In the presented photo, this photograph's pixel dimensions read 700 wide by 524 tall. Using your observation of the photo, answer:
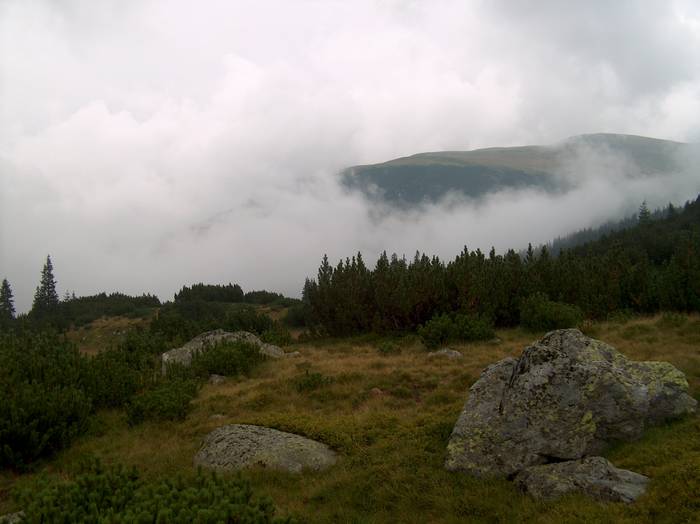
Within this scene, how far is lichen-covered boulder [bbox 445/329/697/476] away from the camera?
24.2ft

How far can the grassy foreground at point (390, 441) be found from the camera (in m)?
6.34

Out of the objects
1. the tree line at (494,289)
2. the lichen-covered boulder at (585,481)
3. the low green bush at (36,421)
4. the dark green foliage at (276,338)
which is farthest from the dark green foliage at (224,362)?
the lichen-covered boulder at (585,481)

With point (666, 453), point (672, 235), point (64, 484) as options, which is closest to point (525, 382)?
point (666, 453)

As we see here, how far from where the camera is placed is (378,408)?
444 inches

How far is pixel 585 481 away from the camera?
6.39 metres

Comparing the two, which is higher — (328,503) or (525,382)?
(525,382)

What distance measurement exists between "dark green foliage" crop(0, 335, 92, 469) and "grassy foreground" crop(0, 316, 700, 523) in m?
0.40

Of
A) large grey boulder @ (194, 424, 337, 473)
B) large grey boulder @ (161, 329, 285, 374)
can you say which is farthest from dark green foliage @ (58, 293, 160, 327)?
large grey boulder @ (194, 424, 337, 473)

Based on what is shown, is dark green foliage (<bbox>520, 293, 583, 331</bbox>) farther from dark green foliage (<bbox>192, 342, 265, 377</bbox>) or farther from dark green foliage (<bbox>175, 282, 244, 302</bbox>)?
dark green foliage (<bbox>175, 282, 244, 302</bbox>)

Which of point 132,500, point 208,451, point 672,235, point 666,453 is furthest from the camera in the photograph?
point 672,235

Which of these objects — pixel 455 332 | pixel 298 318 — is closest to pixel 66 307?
pixel 298 318

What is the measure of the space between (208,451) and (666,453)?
307 inches

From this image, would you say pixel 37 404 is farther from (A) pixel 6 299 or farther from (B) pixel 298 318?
(A) pixel 6 299

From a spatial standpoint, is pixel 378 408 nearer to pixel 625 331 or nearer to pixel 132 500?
pixel 132 500
